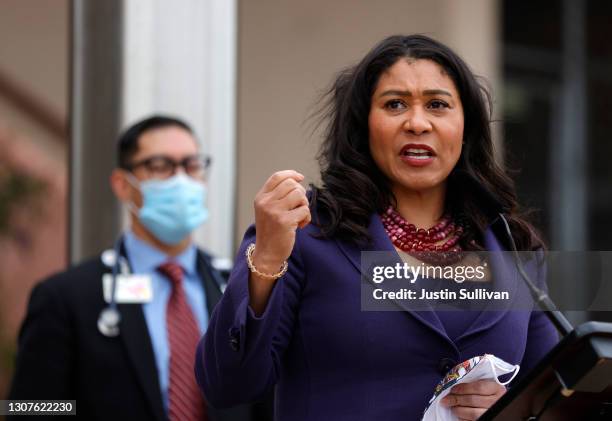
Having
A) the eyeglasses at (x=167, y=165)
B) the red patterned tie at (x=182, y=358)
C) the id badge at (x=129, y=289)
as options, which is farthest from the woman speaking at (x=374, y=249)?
the eyeglasses at (x=167, y=165)

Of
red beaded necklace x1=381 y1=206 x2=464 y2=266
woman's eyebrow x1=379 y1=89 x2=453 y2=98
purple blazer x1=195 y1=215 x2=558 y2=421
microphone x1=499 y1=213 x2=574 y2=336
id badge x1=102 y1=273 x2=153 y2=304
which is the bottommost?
id badge x1=102 y1=273 x2=153 y2=304

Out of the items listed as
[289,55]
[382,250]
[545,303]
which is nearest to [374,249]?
[382,250]

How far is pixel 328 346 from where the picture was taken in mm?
2326

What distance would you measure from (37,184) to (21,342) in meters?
2.59

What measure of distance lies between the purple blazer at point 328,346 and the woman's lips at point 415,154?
0.18 m

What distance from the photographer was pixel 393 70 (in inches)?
98.8

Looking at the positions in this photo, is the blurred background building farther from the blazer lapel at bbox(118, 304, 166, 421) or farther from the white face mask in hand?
the blazer lapel at bbox(118, 304, 166, 421)

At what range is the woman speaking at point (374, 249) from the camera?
227 centimetres

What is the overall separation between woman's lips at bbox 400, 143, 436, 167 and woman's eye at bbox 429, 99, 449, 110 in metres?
0.10

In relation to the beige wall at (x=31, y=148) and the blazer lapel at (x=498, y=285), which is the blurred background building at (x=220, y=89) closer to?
the beige wall at (x=31, y=148)

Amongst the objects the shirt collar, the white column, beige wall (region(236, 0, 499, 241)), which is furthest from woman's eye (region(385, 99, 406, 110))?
beige wall (region(236, 0, 499, 241))

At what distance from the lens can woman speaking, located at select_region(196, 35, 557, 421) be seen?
227 centimetres

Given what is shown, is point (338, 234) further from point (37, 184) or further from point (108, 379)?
point (37, 184)

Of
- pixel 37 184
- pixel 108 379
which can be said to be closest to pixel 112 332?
pixel 108 379
